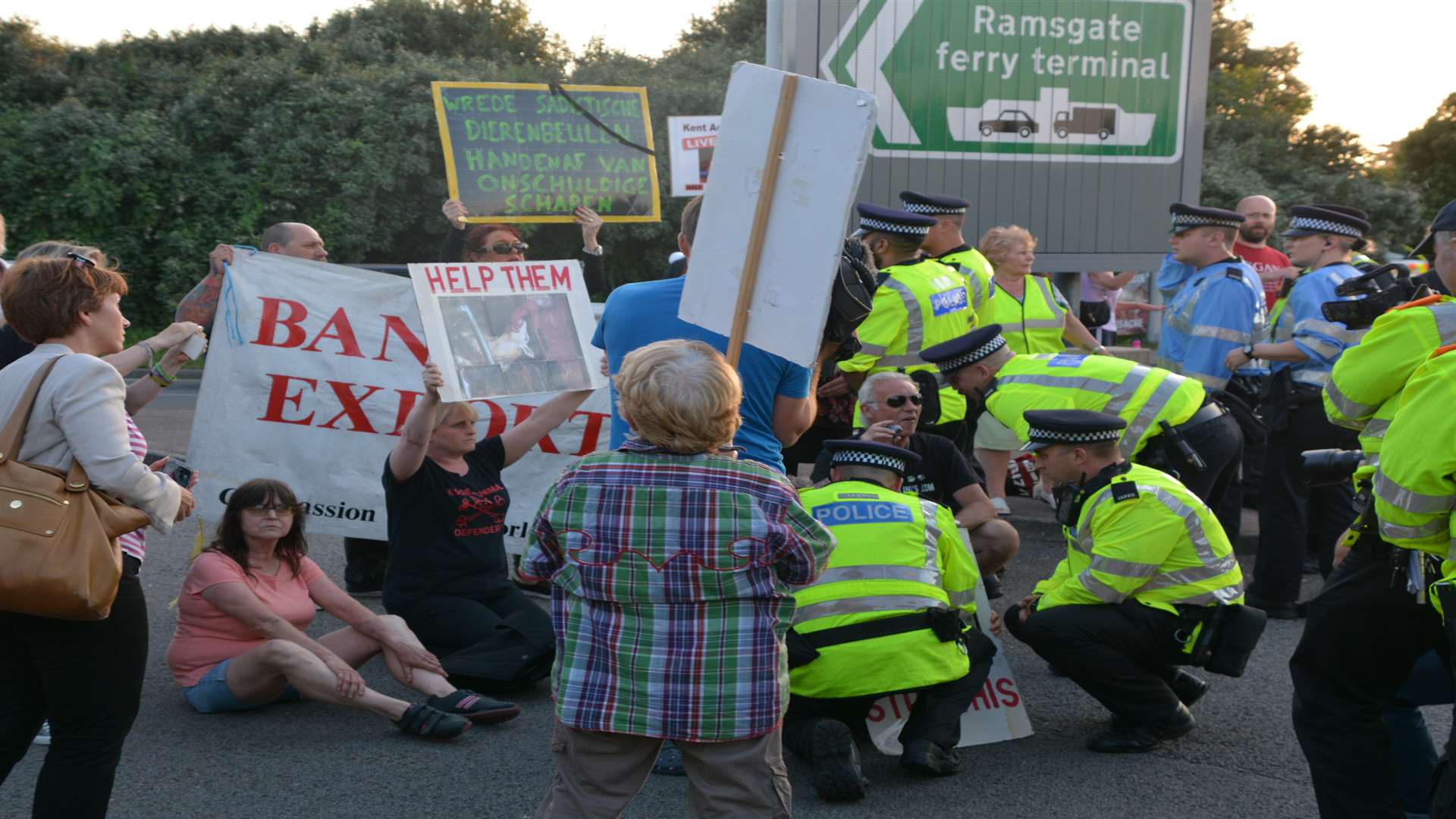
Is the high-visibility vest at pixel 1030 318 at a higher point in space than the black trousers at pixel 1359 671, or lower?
higher

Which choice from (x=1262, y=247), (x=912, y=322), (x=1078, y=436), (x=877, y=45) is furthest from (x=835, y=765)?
(x=1262, y=247)

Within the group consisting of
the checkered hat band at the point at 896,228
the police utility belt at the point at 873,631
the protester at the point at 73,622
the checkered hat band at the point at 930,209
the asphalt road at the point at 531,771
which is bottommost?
the asphalt road at the point at 531,771

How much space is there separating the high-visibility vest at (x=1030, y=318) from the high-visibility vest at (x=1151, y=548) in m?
2.95

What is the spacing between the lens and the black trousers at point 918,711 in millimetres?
4414

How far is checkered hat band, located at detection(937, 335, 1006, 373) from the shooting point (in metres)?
5.94

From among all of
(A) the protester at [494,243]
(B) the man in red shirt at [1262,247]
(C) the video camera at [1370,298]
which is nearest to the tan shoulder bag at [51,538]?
(A) the protester at [494,243]

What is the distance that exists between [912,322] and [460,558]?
2.57 meters

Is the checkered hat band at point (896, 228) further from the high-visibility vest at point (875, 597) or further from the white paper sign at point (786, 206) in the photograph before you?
the white paper sign at point (786, 206)

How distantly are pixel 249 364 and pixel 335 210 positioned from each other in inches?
510

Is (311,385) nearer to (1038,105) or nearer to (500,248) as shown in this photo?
(500,248)

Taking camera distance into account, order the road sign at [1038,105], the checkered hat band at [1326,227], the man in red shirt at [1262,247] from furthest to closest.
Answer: the man in red shirt at [1262,247]
the road sign at [1038,105]
the checkered hat band at [1326,227]

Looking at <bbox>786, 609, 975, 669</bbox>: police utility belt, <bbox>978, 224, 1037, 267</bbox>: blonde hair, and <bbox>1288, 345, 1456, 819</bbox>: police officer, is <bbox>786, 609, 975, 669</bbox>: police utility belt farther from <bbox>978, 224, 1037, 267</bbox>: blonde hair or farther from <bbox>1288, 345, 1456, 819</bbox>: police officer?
<bbox>978, 224, 1037, 267</bbox>: blonde hair

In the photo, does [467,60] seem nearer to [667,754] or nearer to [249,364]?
[249,364]

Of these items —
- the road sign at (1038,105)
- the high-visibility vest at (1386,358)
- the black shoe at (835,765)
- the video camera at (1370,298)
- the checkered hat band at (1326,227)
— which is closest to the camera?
the high-visibility vest at (1386,358)
